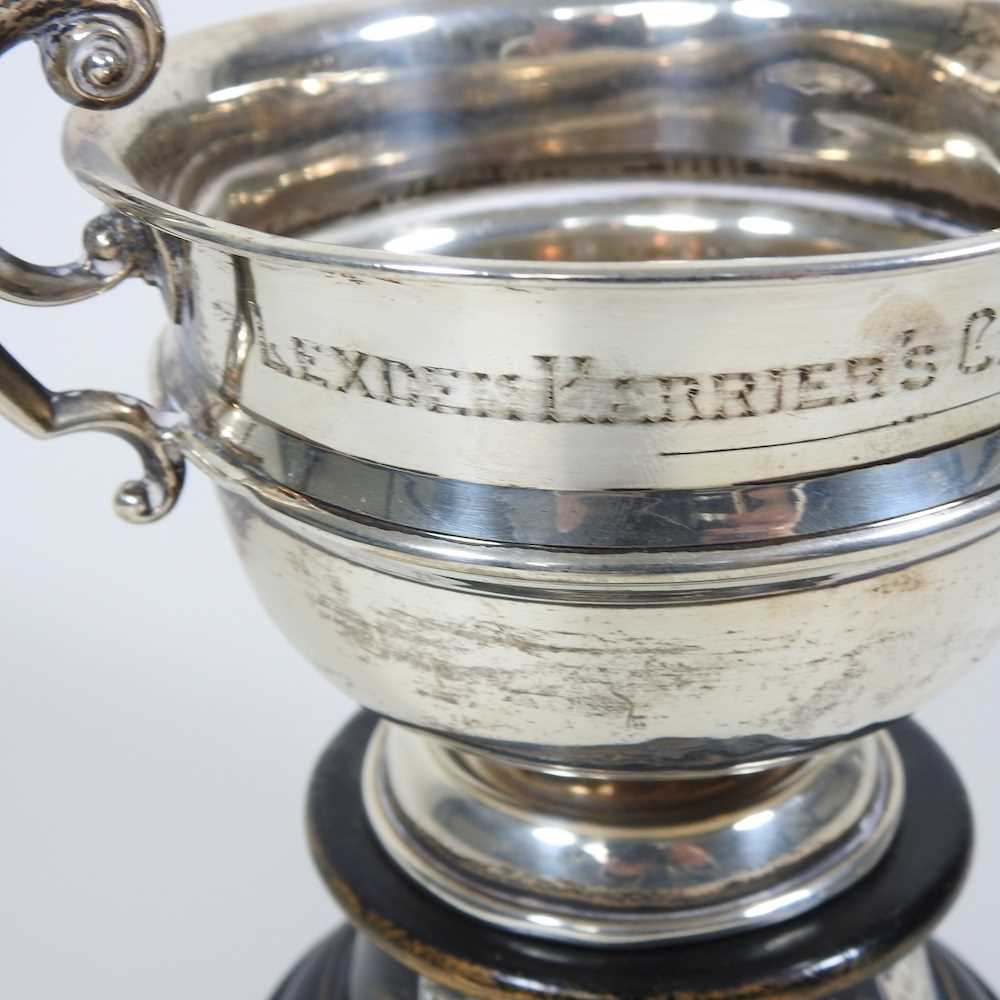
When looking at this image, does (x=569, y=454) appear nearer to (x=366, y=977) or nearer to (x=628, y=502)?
(x=628, y=502)

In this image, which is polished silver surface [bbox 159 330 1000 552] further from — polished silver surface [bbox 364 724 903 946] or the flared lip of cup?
polished silver surface [bbox 364 724 903 946]

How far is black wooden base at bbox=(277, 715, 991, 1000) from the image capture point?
1019 millimetres

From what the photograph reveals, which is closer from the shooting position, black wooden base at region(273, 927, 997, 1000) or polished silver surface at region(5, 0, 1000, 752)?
polished silver surface at region(5, 0, 1000, 752)

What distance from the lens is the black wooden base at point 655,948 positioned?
1.02 m

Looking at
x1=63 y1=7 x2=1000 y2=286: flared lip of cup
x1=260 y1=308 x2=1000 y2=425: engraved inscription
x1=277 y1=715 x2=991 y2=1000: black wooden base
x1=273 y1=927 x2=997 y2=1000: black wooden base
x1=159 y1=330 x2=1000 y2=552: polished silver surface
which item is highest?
x1=63 y1=7 x2=1000 y2=286: flared lip of cup

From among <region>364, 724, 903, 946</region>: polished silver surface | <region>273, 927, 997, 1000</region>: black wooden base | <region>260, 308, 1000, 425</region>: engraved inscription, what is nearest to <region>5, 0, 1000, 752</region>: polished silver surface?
<region>260, 308, 1000, 425</region>: engraved inscription

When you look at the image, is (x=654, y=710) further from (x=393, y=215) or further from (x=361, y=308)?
(x=393, y=215)

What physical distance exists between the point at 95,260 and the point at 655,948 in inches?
22.4

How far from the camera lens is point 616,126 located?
1.37 m

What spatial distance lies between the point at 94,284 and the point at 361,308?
0.81ft

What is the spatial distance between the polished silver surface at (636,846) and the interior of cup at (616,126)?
401 millimetres

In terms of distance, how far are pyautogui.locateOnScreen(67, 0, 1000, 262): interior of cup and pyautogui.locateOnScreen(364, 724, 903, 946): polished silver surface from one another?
1.32ft

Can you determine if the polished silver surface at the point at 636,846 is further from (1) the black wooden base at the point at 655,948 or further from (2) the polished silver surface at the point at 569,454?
(2) the polished silver surface at the point at 569,454

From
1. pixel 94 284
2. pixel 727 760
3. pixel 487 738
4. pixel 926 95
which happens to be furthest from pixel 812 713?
pixel 926 95
